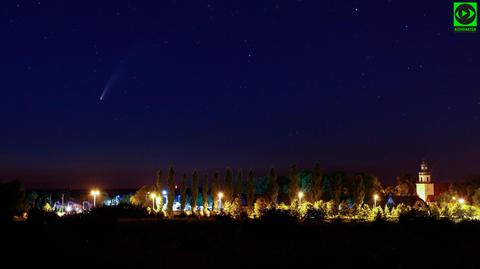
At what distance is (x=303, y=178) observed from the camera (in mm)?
82500

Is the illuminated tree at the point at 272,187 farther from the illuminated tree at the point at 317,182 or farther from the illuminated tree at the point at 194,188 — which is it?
the illuminated tree at the point at 194,188

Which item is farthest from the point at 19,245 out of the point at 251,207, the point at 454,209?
the point at 251,207

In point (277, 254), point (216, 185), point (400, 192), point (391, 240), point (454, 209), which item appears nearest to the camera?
point (277, 254)

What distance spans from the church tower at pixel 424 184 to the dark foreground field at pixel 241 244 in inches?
3185

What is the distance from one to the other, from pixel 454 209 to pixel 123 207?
2218 cm

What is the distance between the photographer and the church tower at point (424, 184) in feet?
318

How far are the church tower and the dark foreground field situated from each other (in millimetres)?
80902

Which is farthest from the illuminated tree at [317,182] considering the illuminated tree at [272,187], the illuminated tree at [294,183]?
the illuminated tree at [272,187]

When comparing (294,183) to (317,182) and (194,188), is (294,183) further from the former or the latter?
(194,188)

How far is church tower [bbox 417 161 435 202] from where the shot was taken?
318ft

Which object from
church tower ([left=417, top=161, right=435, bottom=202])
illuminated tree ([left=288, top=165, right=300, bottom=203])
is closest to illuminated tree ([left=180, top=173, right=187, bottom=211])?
illuminated tree ([left=288, top=165, right=300, bottom=203])

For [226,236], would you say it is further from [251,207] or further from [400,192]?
[400,192]

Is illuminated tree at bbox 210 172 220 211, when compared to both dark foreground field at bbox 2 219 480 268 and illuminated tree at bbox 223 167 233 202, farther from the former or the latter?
dark foreground field at bbox 2 219 480 268

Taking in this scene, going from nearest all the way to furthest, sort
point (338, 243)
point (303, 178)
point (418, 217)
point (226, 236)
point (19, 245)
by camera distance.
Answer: point (19, 245), point (338, 243), point (226, 236), point (418, 217), point (303, 178)
